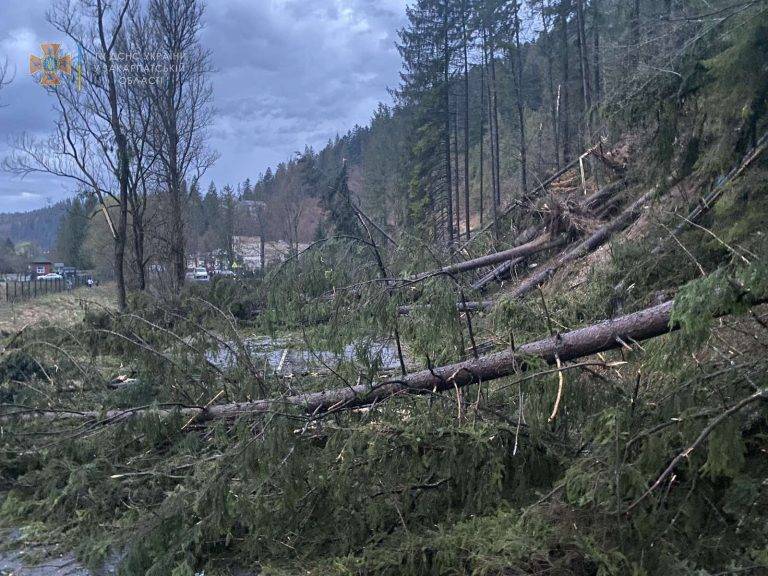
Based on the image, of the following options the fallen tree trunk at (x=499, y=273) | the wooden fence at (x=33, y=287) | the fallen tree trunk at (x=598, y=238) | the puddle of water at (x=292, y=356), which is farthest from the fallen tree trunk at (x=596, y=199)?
the wooden fence at (x=33, y=287)

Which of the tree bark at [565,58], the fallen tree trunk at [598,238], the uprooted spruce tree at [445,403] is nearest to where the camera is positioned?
the uprooted spruce tree at [445,403]

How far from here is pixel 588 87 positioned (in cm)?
2366

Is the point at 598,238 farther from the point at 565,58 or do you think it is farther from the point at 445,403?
the point at 565,58

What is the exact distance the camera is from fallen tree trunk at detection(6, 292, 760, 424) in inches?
126

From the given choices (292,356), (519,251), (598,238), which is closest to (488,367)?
(292,356)

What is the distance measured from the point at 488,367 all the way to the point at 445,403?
327 mm

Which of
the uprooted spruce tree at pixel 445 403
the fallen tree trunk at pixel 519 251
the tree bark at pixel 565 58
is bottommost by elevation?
the uprooted spruce tree at pixel 445 403

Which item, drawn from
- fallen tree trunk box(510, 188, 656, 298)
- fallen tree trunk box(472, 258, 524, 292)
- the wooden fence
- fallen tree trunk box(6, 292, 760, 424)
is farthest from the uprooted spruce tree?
the wooden fence

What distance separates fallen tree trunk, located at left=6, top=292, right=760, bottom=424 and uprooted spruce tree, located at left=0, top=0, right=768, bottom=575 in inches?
0.5

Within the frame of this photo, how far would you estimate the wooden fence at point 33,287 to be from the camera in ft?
65.1

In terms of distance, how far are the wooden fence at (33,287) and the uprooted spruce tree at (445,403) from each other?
15.8m

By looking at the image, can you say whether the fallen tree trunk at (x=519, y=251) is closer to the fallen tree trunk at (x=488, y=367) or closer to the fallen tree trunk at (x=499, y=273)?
the fallen tree trunk at (x=499, y=273)

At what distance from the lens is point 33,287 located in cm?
2398

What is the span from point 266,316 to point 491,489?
1.72m
